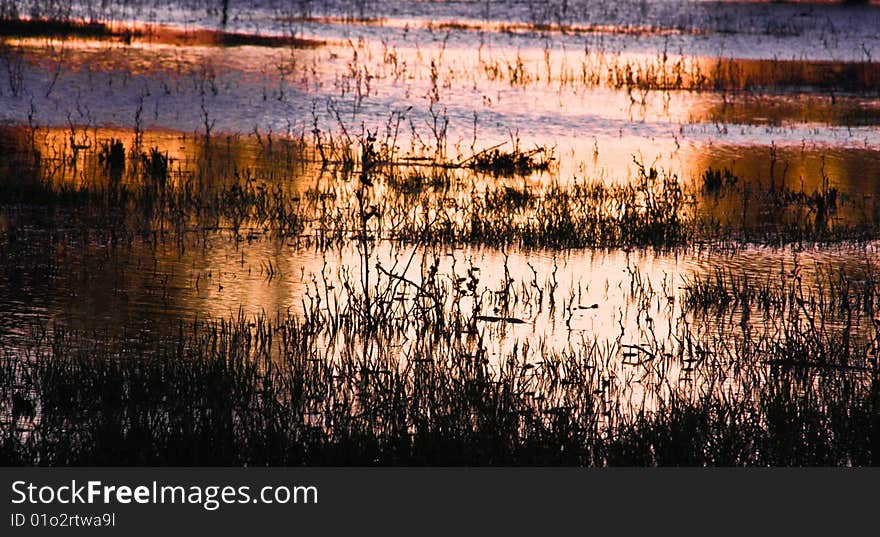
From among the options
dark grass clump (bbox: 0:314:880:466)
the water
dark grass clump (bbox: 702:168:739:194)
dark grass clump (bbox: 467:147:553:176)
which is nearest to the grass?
dark grass clump (bbox: 0:314:880:466)

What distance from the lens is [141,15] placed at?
3788 centimetres

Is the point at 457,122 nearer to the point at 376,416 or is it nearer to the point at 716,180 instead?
the point at 716,180

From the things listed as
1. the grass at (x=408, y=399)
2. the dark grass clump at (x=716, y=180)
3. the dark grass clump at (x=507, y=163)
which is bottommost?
the grass at (x=408, y=399)

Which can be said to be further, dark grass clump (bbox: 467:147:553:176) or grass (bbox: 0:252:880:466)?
dark grass clump (bbox: 467:147:553:176)

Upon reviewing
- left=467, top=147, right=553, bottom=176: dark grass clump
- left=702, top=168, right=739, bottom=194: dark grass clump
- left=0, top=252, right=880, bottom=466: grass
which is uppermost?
left=467, top=147, right=553, bottom=176: dark grass clump

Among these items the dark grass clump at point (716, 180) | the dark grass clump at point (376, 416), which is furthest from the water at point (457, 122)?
the dark grass clump at point (376, 416)

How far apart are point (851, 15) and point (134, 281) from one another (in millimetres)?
40128

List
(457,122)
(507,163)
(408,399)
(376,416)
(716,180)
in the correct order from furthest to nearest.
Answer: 1. (457,122)
2. (507,163)
3. (716,180)
4. (408,399)
5. (376,416)

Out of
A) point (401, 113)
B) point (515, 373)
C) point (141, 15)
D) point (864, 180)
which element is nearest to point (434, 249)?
point (515, 373)

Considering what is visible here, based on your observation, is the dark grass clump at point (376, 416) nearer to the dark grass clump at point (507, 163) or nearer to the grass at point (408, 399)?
the grass at point (408, 399)

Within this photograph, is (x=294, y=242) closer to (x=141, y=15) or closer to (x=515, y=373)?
(x=515, y=373)

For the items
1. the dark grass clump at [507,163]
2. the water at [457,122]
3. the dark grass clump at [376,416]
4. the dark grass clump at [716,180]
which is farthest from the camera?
the dark grass clump at [507,163]

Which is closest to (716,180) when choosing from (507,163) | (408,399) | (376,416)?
(507,163)

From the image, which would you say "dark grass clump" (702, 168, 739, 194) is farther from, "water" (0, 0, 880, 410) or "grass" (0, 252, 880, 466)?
"grass" (0, 252, 880, 466)
